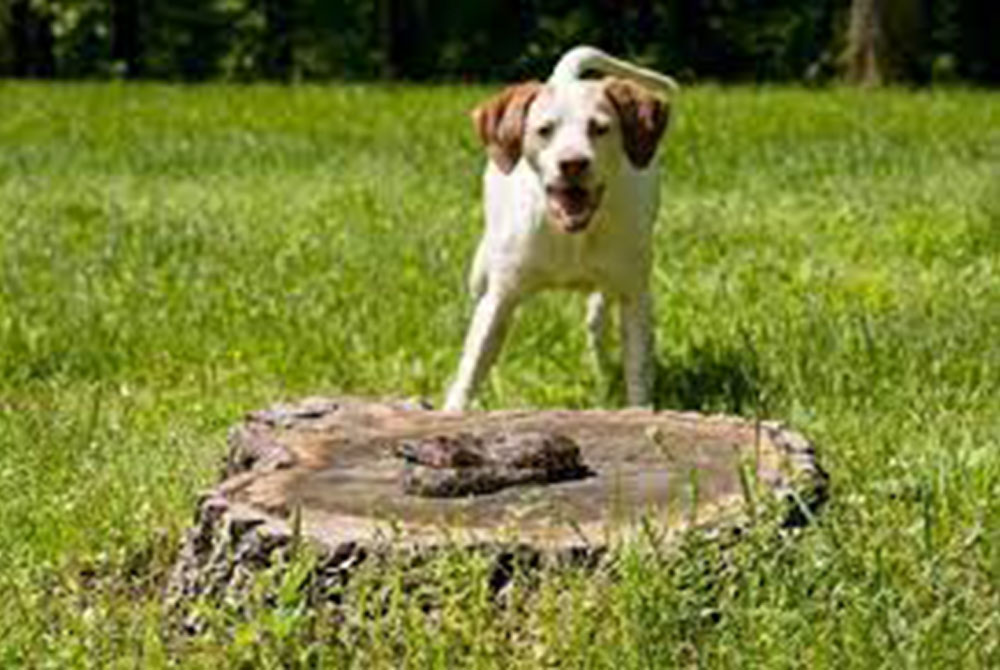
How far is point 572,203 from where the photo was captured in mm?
7004

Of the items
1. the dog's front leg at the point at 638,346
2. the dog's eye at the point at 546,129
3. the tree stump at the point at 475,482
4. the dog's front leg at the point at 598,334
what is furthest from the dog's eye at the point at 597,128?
the dog's front leg at the point at 598,334

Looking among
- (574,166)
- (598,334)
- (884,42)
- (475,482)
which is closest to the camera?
(475,482)

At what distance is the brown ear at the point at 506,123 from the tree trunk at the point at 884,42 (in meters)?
22.3

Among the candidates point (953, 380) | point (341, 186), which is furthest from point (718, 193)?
point (953, 380)

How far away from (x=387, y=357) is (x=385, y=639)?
15.2 ft

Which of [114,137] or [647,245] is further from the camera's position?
[114,137]

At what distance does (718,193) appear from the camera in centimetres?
1427

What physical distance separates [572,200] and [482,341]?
2.12 feet

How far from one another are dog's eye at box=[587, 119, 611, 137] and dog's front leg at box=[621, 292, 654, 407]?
689 millimetres

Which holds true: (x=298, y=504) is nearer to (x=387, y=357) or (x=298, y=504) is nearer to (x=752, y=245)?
(x=387, y=357)

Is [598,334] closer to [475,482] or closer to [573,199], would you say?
[573,199]

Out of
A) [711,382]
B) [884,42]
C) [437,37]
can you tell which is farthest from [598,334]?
[437,37]

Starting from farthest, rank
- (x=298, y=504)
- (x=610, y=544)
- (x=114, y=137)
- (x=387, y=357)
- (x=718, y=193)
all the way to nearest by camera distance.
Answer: (x=114, y=137)
(x=718, y=193)
(x=387, y=357)
(x=298, y=504)
(x=610, y=544)

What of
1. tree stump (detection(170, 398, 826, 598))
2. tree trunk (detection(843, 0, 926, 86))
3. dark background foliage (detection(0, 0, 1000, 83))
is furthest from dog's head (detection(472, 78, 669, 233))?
dark background foliage (detection(0, 0, 1000, 83))
